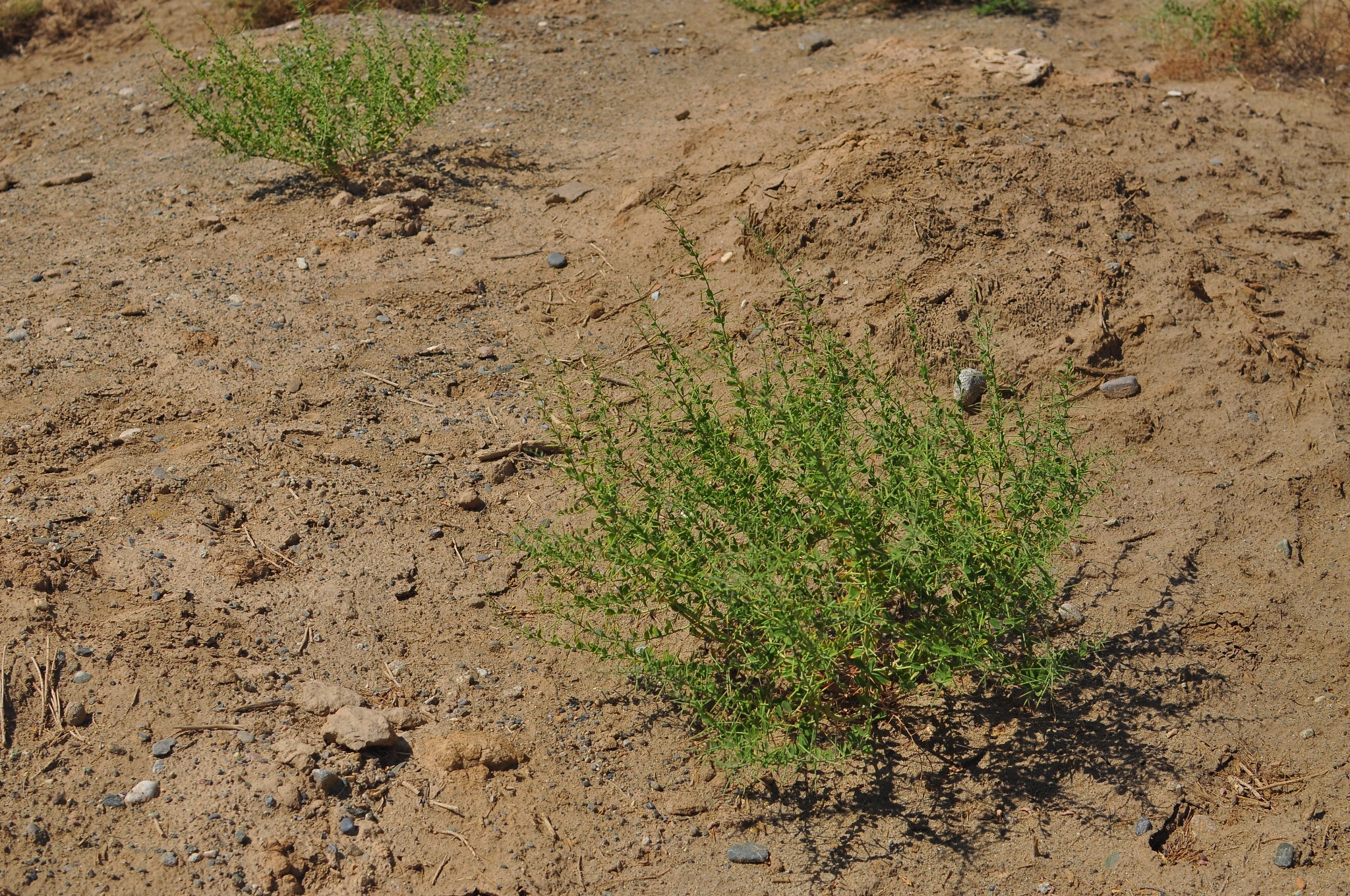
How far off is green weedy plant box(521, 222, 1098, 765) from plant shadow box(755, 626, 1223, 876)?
0.30ft

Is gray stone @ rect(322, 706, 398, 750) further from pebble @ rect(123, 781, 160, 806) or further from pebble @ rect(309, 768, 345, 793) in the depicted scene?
pebble @ rect(123, 781, 160, 806)

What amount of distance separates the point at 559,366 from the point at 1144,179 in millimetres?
2686

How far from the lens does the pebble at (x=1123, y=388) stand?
4.00 m

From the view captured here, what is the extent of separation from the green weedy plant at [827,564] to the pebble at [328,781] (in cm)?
63

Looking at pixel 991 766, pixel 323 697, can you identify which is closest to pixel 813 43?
pixel 991 766

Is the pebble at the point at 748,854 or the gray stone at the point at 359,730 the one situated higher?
the gray stone at the point at 359,730

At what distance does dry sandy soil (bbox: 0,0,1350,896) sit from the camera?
279 cm

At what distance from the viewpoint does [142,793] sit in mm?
2719

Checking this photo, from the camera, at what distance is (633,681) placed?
3.28 meters

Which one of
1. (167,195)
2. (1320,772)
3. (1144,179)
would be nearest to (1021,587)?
(1320,772)

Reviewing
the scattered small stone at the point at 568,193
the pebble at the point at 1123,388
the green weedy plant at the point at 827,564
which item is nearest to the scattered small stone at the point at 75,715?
the green weedy plant at the point at 827,564

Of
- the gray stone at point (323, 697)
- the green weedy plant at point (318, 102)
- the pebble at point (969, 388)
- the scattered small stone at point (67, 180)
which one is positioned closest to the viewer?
the gray stone at point (323, 697)

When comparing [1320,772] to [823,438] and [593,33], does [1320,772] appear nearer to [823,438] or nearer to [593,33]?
[823,438]

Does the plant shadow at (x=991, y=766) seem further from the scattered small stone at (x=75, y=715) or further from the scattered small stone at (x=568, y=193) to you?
the scattered small stone at (x=568, y=193)
